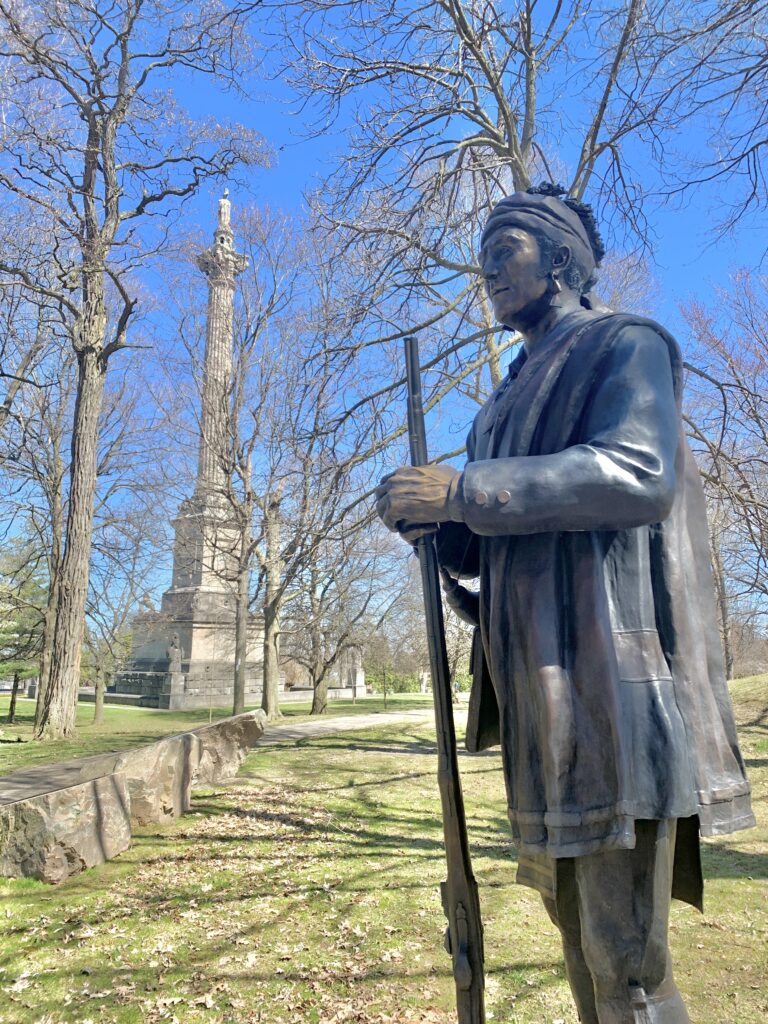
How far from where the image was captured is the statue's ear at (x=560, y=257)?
209cm

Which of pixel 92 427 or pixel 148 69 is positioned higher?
pixel 148 69

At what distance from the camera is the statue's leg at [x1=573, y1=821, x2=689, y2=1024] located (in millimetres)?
1633

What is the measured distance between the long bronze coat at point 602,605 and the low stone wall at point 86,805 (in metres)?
5.60

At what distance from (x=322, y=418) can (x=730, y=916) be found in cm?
606

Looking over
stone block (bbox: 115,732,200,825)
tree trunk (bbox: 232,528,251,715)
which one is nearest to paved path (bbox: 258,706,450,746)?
tree trunk (bbox: 232,528,251,715)

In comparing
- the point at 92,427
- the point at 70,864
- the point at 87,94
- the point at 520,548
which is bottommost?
the point at 70,864

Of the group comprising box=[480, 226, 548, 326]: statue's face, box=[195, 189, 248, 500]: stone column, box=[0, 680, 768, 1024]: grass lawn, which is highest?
box=[195, 189, 248, 500]: stone column

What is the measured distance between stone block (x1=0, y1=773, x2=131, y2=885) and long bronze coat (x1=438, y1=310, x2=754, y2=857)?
5565 mm

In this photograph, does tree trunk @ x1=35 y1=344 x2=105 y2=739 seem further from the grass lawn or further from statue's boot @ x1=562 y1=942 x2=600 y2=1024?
statue's boot @ x1=562 y1=942 x2=600 y2=1024

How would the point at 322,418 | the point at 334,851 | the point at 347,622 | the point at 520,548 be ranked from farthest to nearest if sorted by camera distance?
the point at 347,622, the point at 322,418, the point at 334,851, the point at 520,548

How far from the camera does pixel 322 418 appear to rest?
826 cm

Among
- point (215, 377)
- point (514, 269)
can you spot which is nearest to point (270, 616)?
point (215, 377)

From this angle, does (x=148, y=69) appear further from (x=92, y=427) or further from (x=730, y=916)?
(x=730, y=916)

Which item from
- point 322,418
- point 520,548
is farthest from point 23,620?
point 520,548
